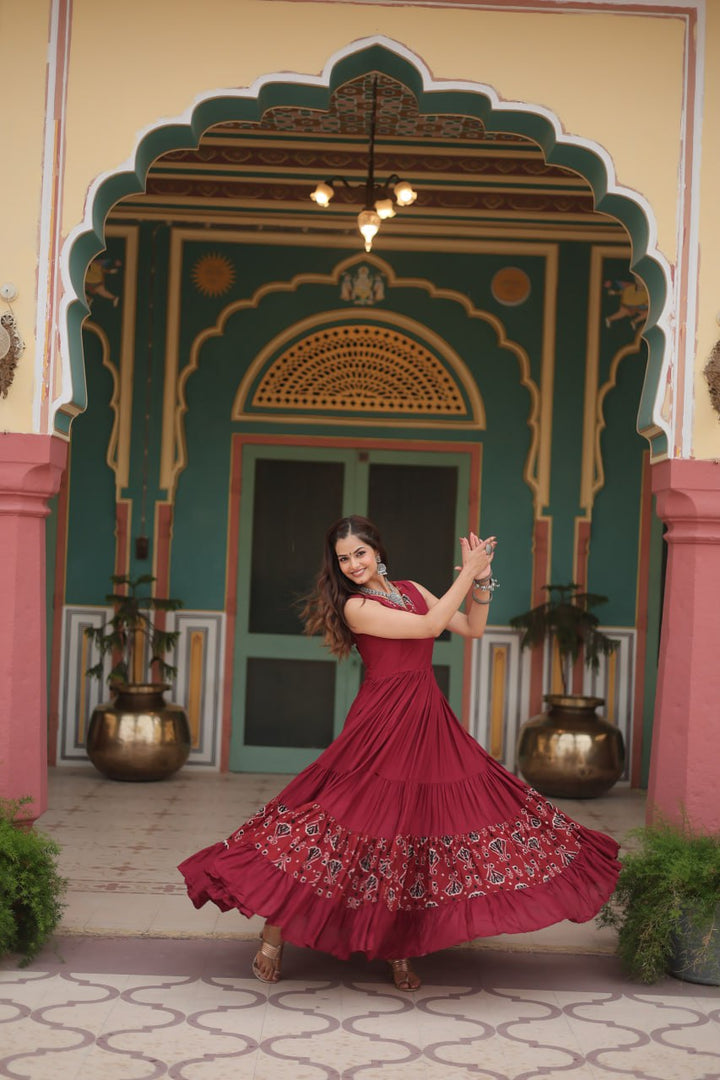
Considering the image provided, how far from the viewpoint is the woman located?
12.8 ft

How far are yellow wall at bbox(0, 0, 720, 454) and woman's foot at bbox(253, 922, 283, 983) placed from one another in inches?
81.0

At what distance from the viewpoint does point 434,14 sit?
4637 mm

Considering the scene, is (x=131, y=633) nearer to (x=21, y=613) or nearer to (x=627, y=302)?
(x=21, y=613)

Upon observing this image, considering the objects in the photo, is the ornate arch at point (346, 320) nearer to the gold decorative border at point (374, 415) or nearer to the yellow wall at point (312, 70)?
the gold decorative border at point (374, 415)

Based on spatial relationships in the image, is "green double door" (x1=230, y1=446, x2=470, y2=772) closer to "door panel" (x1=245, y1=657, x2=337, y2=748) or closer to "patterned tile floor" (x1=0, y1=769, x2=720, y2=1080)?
"door panel" (x1=245, y1=657, x2=337, y2=748)

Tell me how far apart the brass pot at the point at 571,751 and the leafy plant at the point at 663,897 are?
2926 mm

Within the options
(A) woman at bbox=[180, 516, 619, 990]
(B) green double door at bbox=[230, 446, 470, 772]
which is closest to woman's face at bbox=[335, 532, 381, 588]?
(A) woman at bbox=[180, 516, 619, 990]

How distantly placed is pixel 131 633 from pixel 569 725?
2826 millimetres

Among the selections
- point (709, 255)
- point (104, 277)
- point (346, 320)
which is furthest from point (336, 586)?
point (104, 277)

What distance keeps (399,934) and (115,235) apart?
17.5 ft

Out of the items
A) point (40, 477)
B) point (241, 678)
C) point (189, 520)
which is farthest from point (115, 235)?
point (40, 477)

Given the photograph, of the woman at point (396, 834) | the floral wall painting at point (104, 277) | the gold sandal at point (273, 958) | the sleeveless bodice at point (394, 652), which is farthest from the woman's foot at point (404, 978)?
the floral wall painting at point (104, 277)

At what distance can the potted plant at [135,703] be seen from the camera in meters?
7.43

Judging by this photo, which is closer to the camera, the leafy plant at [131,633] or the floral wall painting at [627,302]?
the leafy plant at [131,633]
